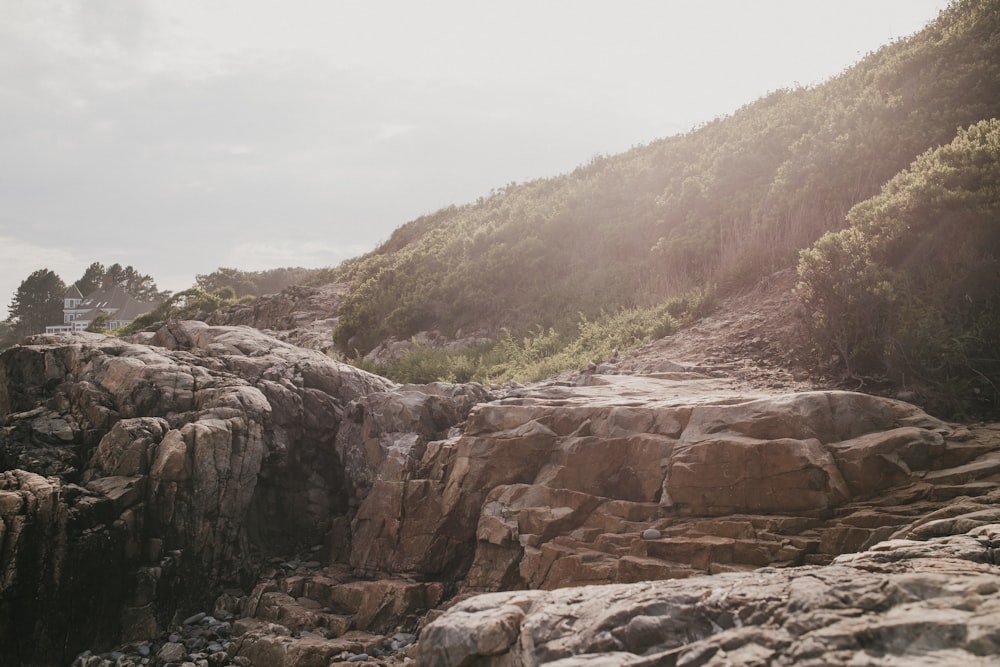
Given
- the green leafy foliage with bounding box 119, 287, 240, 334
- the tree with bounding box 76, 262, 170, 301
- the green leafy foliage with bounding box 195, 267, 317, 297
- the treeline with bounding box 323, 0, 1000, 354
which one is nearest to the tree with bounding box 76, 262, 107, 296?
the tree with bounding box 76, 262, 170, 301

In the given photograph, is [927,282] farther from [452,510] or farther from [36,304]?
[36,304]

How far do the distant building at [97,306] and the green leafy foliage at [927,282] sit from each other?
60.7m

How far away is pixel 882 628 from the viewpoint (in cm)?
423

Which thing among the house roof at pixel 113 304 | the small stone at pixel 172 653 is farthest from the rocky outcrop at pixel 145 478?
the house roof at pixel 113 304

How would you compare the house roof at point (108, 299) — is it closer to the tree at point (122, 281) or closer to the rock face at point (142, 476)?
the tree at point (122, 281)

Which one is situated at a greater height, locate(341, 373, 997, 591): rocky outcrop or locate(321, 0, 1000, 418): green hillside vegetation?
locate(321, 0, 1000, 418): green hillside vegetation

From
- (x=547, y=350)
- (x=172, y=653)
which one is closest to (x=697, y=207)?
(x=547, y=350)

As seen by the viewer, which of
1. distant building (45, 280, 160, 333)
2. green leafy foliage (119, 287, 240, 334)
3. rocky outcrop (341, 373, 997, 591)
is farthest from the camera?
distant building (45, 280, 160, 333)

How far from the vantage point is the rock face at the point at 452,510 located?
5.34 metres

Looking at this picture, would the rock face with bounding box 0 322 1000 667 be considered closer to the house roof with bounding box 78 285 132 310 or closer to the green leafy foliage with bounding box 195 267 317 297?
the green leafy foliage with bounding box 195 267 317 297

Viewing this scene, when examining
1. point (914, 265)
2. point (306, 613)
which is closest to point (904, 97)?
point (914, 265)

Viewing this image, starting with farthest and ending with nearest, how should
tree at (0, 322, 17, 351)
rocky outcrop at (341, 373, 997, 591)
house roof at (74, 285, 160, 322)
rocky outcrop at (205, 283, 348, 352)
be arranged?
1. house roof at (74, 285, 160, 322)
2. tree at (0, 322, 17, 351)
3. rocky outcrop at (205, 283, 348, 352)
4. rocky outcrop at (341, 373, 997, 591)

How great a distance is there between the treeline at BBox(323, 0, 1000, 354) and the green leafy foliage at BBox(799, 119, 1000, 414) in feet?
11.3

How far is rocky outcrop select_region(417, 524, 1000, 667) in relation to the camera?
4125 millimetres
